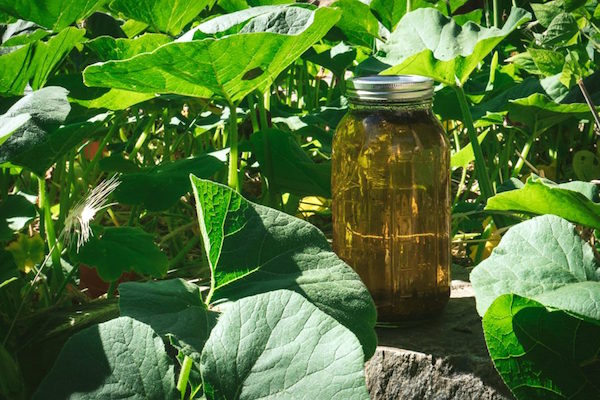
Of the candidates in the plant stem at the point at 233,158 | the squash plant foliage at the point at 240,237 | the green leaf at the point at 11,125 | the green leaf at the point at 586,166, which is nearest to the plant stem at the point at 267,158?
the squash plant foliage at the point at 240,237

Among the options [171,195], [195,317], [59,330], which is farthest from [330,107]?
[195,317]

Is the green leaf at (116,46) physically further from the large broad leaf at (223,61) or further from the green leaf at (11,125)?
the green leaf at (11,125)

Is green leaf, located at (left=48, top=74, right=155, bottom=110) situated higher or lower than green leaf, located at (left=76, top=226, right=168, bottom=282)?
higher

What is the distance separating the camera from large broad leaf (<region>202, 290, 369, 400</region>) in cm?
69

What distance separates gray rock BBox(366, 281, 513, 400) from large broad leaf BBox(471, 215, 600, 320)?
11cm

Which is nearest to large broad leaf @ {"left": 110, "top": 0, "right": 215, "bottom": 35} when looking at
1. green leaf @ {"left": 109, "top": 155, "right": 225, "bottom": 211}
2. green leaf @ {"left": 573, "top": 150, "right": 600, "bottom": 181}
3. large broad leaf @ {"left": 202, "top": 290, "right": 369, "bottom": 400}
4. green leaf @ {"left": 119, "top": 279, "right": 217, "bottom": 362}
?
green leaf @ {"left": 109, "top": 155, "right": 225, "bottom": 211}

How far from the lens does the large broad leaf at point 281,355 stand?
2.27 ft

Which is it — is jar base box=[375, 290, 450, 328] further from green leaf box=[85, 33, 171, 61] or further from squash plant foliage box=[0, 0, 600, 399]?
green leaf box=[85, 33, 171, 61]

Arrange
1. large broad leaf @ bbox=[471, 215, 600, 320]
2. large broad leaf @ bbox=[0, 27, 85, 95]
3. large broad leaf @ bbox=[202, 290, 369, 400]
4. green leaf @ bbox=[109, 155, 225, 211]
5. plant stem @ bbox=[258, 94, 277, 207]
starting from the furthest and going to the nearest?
plant stem @ bbox=[258, 94, 277, 207]
green leaf @ bbox=[109, 155, 225, 211]
large broad leaf @ bbox=[0, 27, 85, 95]
large broad leaf @ bbox=[471, 215, 600, 320]
large broad leaf @ bbox=[202, 290, 369, 400]

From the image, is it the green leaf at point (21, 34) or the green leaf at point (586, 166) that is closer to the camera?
the green leaf at point (21, 34)

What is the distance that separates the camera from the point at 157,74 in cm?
101

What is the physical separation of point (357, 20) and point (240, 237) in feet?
2.62

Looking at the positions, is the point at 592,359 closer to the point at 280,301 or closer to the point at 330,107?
the point at 280,301

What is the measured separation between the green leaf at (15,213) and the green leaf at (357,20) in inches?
24.4
